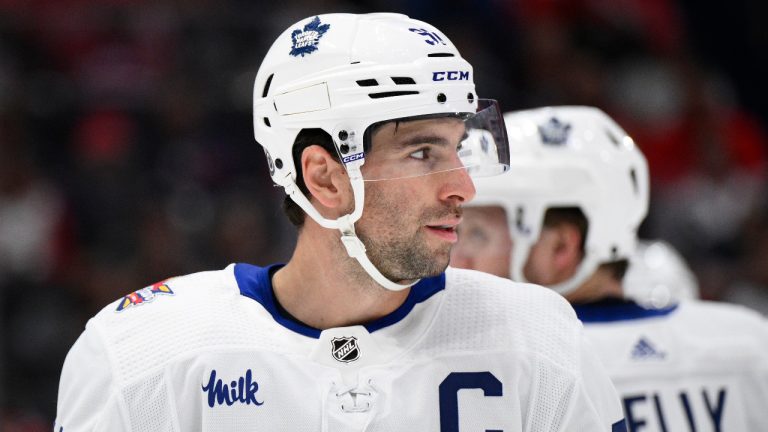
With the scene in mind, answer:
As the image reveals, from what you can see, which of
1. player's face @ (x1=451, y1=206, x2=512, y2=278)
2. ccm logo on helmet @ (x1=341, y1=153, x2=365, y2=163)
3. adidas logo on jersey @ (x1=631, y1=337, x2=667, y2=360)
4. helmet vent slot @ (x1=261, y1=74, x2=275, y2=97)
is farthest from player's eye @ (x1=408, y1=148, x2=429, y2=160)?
adidas logo on jersey @ (x1=631, y1=337, x2=667, y2=360)

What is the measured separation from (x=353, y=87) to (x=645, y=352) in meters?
1.20

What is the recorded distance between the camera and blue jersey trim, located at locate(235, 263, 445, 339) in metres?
2.49

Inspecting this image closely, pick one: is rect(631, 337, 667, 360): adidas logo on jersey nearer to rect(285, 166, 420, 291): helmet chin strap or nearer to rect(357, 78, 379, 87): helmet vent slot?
rect(285, 166, 420, 291): helmet chin strap

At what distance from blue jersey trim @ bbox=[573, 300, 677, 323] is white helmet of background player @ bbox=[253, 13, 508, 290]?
832 mm

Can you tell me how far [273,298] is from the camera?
256 centimetres

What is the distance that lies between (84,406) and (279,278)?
1.70ft

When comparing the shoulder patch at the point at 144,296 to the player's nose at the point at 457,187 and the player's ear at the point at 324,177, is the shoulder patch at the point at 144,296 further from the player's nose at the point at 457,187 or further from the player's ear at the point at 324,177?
the player's nose at the point at 457,187

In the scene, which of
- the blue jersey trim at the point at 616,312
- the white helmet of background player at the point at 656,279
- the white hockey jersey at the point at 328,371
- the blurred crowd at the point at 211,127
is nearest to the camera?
the white hockey jersey at the point at 328,371

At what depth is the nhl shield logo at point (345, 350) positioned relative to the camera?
8.00 ft

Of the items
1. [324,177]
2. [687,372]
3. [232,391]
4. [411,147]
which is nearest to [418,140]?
[411,147]

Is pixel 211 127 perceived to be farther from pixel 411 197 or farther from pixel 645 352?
pixel 411 197

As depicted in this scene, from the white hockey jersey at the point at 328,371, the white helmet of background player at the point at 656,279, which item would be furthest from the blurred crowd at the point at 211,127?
the white hockey jersey at the point at 328,371

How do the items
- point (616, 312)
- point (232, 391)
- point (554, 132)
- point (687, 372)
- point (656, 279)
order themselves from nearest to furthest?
1. point (232, 391)
2. point (687, 372)
3. point (616, 312)
4. point (554, 132)
5. point (656, 279)

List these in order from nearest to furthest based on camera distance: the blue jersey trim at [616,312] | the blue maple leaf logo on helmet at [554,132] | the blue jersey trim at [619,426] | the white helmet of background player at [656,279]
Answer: the blue jersey trim at [619,426] < the blue jersey trim at [616,312] < the blue maple leaf logo on helmet at [554,132] < the white helmet of background player at [656,279]
